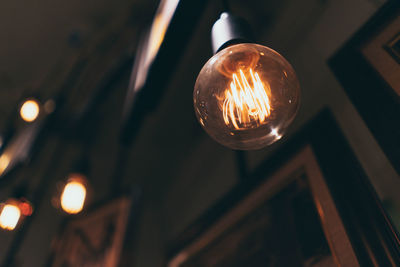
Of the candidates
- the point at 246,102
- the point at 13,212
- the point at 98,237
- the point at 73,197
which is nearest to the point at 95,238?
the point at 98,237

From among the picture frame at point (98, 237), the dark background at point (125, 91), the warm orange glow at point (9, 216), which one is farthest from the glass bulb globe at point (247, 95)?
the warm orange glow at point (9, 216)

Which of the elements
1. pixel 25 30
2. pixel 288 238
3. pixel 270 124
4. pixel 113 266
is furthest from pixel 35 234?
pixel 270 124

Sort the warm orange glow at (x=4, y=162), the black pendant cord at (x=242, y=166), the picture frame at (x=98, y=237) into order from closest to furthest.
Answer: the black pendant cord at (x=242, y=166)
the picture frame at (x=98, y=237)
the warm orange glow at (x=4, y=162)

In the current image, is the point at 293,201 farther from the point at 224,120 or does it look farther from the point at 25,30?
the point at 25,30

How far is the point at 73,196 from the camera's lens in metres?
1.45

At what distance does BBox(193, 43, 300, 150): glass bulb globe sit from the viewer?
666mm

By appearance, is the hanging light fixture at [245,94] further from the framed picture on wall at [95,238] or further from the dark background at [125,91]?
the framed picture on wall at [95,238]

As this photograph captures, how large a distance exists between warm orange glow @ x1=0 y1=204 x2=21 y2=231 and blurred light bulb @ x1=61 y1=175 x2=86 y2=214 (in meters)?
0.27

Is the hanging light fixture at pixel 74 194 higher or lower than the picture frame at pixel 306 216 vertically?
higher

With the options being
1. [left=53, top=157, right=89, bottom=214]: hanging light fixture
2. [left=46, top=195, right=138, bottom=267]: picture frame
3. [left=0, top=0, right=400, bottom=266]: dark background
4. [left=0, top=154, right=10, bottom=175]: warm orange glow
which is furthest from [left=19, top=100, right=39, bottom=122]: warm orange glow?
[left=46, top=195, right=138, bottom=267]: picture frame

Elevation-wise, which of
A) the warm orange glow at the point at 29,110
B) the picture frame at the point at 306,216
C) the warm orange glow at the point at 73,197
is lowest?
the picture frame at the point at 306,216

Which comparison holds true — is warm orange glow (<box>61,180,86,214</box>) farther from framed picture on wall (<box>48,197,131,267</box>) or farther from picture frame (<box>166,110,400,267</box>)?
picture frame (<box>166,110,400,267</box>)

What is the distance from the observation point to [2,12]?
5.90ft

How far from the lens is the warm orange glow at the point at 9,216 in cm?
144
